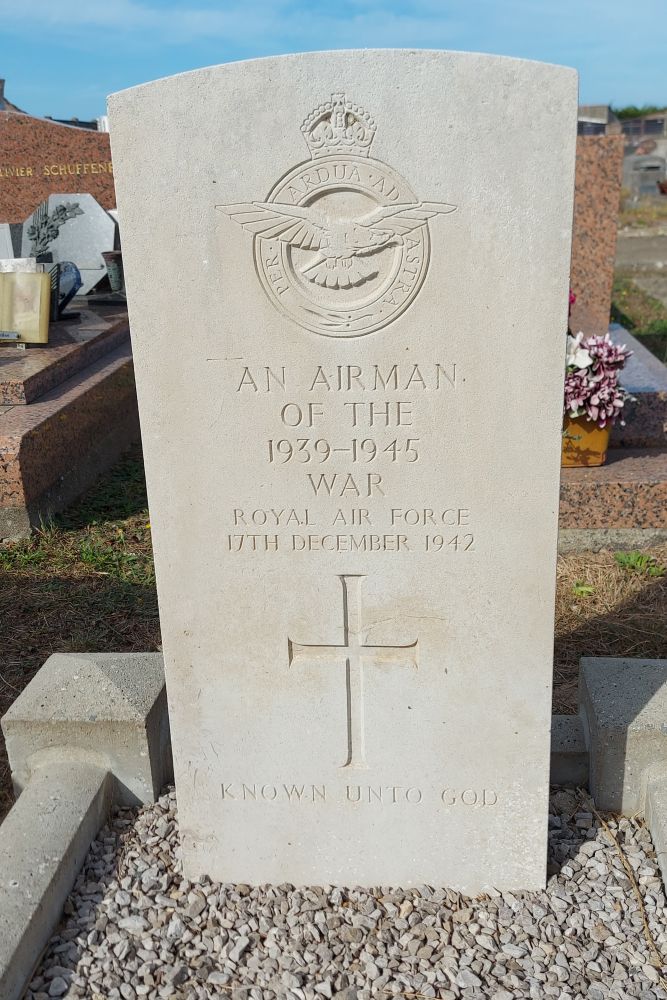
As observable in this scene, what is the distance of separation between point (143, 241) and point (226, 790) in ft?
4.61

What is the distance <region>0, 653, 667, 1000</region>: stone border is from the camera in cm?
242

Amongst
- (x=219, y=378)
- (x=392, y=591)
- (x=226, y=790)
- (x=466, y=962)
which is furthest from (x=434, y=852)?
(x=219, y=378)

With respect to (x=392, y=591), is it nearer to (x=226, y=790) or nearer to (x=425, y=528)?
(x=425, y=528)

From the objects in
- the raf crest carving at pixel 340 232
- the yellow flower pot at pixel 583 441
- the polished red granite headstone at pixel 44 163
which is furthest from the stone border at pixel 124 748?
the polished red granite headstone at pixel 44 163

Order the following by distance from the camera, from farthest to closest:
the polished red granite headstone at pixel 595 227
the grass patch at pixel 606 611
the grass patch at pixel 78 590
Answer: the polished red granite headstone at pixel 595 227, the grass patch at pixel 78 590, the grass patch at pixel 606 611

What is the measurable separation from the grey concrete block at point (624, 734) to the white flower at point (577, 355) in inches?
90.6

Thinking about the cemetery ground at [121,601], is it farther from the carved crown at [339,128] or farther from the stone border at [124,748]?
the carved crown at [339,128]

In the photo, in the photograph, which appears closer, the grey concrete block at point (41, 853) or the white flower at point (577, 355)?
the grey concrete block at point (41, 853)

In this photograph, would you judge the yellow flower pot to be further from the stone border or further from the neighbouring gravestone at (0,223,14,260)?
the neighbouring gravestone at (0,223,14,260)

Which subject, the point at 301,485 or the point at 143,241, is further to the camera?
the point at 301,485

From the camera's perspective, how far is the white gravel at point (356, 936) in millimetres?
2100

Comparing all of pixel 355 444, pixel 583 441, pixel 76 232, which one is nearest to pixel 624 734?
pixel 355 444

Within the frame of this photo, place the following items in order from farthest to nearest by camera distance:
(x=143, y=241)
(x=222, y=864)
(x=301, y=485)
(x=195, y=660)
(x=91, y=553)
A: (x=91, y=553), (x=222, y=864), (x=195, y=660), (x=301, y=485), (x=143, y=241)

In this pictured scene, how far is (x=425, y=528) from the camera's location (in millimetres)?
2111
